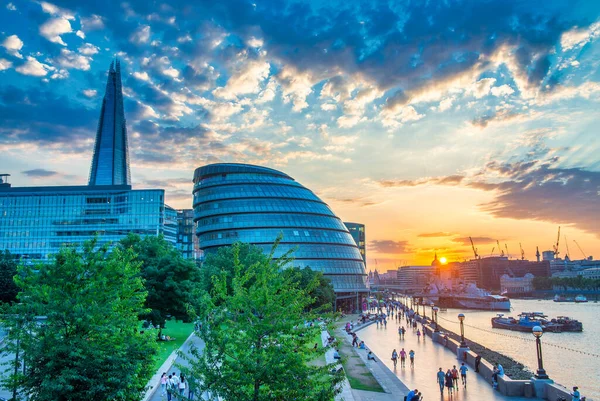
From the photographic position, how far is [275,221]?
112062mm

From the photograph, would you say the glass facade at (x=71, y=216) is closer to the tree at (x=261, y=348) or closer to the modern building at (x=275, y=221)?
the modern building at (x=275, y=221)

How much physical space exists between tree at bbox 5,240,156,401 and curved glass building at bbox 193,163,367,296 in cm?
8755

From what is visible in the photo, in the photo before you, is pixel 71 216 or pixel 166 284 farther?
pixel 71 216

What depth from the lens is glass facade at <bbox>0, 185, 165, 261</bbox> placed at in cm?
15838

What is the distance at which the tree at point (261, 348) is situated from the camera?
13391 millimetres

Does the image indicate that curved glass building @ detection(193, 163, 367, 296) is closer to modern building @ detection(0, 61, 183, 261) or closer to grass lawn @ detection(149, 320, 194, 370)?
modern building @ detection(0, 61, 183, 261)

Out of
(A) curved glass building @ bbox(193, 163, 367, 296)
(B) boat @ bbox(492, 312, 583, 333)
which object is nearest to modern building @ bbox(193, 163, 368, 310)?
(A) curved glass building @ bbox(193, 163, 367, 296)

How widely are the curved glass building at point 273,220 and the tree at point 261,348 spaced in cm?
9311

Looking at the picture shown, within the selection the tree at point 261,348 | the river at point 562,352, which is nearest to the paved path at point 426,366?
the river at point 562,352

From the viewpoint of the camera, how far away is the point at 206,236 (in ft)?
390

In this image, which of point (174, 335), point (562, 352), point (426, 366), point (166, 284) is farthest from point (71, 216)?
point (562, 352)

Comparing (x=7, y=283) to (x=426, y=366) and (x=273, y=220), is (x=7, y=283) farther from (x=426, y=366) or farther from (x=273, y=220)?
(x=426, y=366)

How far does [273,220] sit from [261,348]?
323 feet

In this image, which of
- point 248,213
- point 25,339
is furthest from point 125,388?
point 248,213
